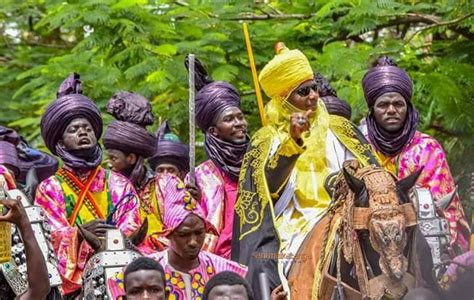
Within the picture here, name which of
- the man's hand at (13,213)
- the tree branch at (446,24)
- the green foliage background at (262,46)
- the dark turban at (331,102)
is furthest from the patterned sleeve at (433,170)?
the man's hand at (13,213)

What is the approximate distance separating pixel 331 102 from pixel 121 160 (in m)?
1.76

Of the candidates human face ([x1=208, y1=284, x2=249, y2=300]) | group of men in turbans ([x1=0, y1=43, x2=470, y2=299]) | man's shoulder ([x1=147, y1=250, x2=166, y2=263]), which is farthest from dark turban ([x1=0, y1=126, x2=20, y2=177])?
human face ([x1=208, y1=284, x2=249, y2=300])

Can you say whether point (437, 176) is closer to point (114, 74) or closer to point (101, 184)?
point (101, 184)

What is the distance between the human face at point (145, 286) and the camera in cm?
1038

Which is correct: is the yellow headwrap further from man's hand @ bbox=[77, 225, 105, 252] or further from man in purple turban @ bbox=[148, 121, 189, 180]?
man in purple turban @ bbox=[148, 121, 189, 180]

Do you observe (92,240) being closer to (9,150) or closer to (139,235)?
(139,235)

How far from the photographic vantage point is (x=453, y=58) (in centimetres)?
1700

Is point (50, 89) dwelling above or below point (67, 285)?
above

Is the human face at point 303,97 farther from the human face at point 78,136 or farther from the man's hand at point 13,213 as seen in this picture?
the man's hand at point 13,213

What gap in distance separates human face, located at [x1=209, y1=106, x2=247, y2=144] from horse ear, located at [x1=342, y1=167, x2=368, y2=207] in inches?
133

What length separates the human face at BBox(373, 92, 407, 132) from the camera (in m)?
13.6

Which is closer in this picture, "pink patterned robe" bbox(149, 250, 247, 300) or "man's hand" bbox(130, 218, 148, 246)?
"pink patterned robe" bbox(149, 250, 247, 300)

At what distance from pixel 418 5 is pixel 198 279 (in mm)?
6179

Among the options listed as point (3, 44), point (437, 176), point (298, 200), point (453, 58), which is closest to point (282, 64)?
point (298, 200)
